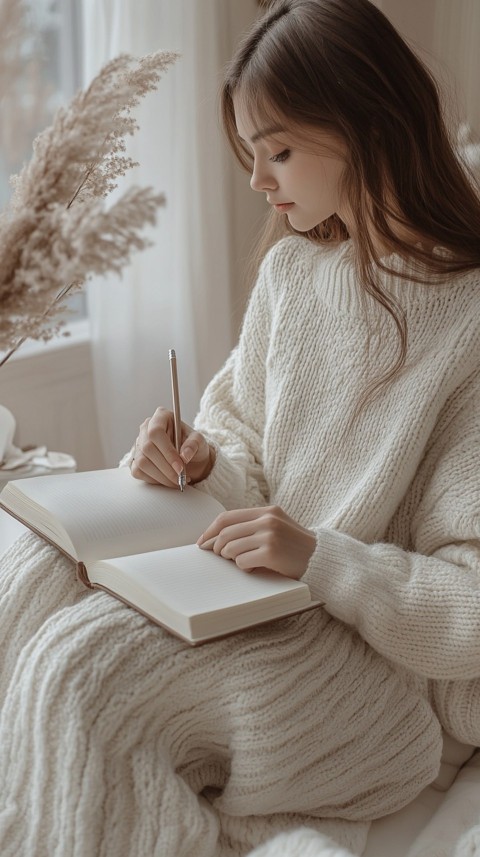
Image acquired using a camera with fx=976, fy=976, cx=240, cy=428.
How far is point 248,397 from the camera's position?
1524mm

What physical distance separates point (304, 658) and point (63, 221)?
595 mm

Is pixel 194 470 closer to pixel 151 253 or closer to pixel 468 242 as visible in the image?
pixel 468 242

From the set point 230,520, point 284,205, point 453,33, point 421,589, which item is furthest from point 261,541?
point 453,33

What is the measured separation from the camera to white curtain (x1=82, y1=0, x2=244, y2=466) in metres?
2.31

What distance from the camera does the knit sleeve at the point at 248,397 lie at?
1461mm

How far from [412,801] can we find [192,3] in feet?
6.16

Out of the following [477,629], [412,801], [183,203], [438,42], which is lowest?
[412,801]

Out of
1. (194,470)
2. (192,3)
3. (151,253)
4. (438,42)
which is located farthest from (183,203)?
(194,470)

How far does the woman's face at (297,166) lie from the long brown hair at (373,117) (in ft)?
0.05

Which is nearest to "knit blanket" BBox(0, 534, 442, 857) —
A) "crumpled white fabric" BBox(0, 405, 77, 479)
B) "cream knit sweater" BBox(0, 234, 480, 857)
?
"cream knit sweater" BBox(0, 234, 480, 857)

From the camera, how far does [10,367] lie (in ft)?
7.24

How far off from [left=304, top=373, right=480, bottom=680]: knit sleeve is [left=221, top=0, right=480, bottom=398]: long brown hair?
0.22 m

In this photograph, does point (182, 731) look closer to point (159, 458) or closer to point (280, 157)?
point (159, 458)

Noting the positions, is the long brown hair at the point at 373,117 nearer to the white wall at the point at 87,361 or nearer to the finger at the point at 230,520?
the finger at the point at 230,520
